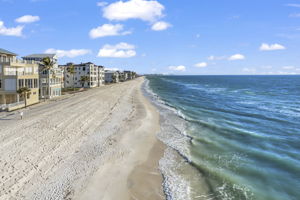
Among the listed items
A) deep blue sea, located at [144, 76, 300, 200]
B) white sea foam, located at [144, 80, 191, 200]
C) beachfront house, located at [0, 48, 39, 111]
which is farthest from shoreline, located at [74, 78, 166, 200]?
beachfront house, located at [0, 48, 39, 111]

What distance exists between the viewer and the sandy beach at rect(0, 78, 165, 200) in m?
14.6

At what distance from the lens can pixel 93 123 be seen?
32.8 meters

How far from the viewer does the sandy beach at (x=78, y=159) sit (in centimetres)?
1460

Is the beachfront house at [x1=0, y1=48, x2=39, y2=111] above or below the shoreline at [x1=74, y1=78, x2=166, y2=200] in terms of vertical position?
above

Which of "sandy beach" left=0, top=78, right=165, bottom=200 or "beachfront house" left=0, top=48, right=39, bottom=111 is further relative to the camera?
"beachfront house" left=0, top=48, right=39, bottom=111

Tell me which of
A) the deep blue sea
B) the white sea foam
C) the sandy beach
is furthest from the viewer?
the deep blue sea

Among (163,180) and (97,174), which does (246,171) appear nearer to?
(163,180)

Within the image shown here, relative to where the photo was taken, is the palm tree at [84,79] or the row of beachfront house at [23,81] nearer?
the row of beachfront house at [23,81]

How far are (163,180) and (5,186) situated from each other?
10082 millimetres

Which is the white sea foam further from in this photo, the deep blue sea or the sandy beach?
the sandy beach

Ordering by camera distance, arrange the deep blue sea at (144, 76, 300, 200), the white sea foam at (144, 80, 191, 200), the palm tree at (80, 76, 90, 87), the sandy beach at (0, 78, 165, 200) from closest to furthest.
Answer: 1. the sandy beach at (0, 78, 165, 200)
2. the white sea foam at (144, 80, 191, 200)
3. the deep blue sea at (144, 76, 300, 200)
4. the palm tree at (80, 76, 90, 87)

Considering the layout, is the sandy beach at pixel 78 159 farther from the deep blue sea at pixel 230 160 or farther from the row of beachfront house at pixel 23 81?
the row of beachfront house at pixel 23 81

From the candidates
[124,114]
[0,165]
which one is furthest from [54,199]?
[124,114]

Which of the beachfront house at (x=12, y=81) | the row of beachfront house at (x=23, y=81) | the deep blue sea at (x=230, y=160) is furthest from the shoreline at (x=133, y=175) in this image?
the row of beachfront house at (x=23, y=81)
